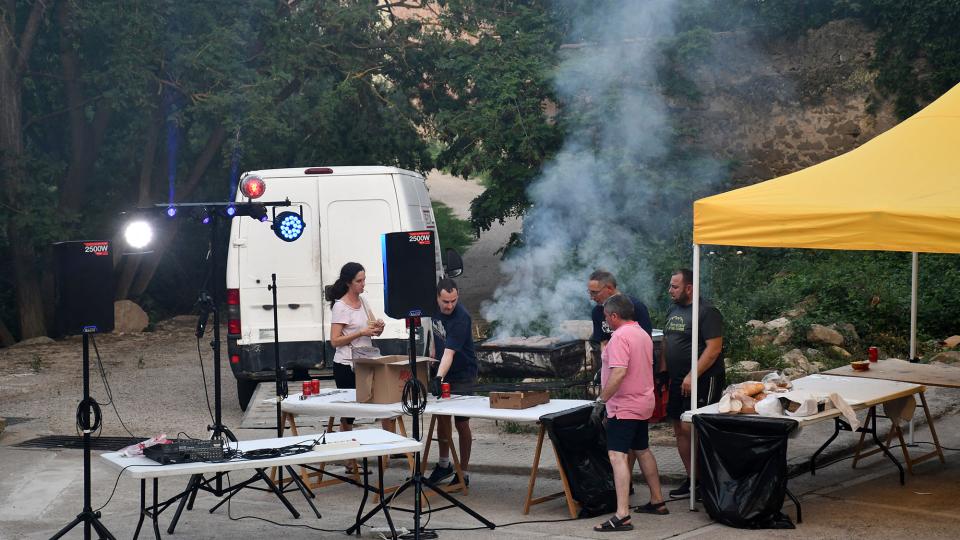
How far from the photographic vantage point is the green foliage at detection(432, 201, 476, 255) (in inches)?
1083

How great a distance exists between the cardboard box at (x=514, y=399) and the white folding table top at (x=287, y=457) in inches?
35.0

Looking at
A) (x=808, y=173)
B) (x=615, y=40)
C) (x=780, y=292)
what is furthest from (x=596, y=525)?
(x=615, y=40)

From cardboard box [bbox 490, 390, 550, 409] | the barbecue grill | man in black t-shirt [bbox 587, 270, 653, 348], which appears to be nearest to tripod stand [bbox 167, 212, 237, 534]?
cardboard box [bbox 490, 390, 550, 409]

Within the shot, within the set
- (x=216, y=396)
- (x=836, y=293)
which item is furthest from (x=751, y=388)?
(x=836, y=293)

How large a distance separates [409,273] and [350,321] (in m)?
1.77

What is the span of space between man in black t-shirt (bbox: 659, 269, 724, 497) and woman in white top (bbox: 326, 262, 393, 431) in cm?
238

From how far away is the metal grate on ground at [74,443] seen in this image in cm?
1078

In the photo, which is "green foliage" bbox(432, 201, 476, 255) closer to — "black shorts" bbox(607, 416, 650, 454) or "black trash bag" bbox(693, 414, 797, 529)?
"black shorts" bbox(607, 416, 650, 454)

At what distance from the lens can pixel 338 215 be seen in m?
12.0

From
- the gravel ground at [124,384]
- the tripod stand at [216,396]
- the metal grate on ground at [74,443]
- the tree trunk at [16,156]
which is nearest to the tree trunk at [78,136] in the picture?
the tree trunk at [16,156]

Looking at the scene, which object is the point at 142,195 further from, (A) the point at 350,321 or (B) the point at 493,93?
(A) the point at 350,321

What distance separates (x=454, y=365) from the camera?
30.1ft

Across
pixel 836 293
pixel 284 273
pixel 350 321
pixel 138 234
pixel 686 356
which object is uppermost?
pixel 138 234

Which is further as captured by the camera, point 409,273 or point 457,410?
point 457,410
